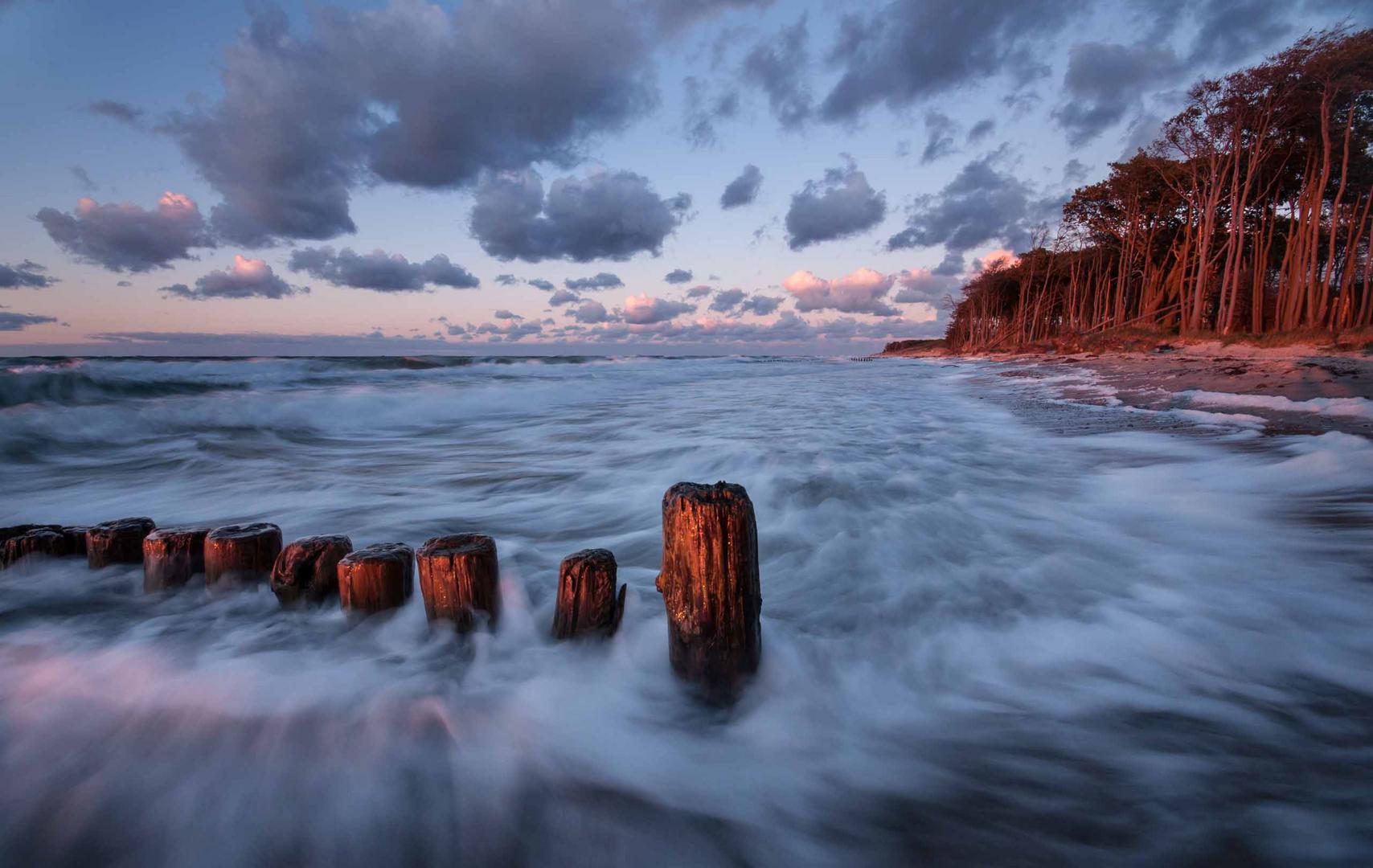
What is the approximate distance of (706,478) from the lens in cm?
591

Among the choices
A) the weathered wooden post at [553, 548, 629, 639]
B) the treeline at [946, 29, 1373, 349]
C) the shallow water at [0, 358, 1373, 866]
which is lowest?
the shallow water at [0, 358, 1373, 866]

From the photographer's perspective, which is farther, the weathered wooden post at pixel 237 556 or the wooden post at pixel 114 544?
the wooden post at pixel 114 544

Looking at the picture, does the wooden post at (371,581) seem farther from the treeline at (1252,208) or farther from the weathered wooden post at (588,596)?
the treeline at (1252,208)

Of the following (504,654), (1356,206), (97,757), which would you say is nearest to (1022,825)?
(504,654)

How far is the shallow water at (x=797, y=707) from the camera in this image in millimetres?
1479

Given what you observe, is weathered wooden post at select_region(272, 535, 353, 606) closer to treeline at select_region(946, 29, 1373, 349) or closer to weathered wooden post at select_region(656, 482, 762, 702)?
weathered wooden post at select_region(656, 482, 762, 702)

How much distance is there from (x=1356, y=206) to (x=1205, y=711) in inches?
1391

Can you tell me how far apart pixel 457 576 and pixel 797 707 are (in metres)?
1.32

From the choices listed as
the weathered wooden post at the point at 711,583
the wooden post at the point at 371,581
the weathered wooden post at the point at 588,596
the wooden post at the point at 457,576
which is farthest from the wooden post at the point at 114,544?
the weathered wooden post at the point at 711,583

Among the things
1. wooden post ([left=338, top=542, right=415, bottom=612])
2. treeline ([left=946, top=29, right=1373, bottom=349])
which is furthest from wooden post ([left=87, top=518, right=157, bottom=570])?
treeline ([left=946, top=29, right=1373, bottom=349])

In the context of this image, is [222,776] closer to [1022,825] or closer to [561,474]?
[1022,825]

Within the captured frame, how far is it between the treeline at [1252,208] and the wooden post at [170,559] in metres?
29.5

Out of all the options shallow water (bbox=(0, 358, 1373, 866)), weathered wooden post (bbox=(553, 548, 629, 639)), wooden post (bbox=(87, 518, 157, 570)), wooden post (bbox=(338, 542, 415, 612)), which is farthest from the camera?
wooden post (bbox=(87, 518, 157, 570))

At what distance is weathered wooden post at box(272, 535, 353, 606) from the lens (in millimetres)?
2318
